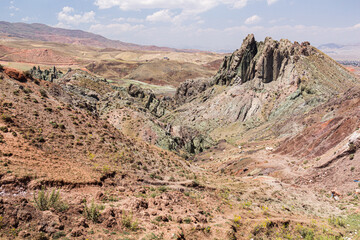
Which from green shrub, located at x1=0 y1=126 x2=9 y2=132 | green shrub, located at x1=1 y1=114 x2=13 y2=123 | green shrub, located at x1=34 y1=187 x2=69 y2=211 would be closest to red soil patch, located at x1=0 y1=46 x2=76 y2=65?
green shrub, located at x1=1 y1=114 x2=13 y2=123

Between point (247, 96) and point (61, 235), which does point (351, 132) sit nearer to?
point (61, 235)

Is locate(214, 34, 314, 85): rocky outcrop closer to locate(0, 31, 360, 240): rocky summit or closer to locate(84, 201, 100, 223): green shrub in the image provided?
locate(0, 31, 360, 240): rocky summit

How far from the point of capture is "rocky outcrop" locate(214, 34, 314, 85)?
5581 centimetres

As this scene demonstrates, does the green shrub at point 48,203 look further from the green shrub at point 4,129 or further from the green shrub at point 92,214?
the green shrub at point 4,129

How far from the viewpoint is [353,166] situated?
64.9ft

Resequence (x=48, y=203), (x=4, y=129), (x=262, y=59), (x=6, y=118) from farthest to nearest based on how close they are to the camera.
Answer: (x=262, y=59), (x=6, y=118), (x=4, y=129), (x=48, y=203)

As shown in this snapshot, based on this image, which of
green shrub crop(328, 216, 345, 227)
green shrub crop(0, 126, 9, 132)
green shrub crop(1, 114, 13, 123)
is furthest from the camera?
green shrub crop(1, 114, 13, 123)

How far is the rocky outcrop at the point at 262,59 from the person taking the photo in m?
55.8

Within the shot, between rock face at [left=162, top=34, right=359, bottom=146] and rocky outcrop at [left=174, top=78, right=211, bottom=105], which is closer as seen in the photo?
rock face at [left=162, top=34, right=359, bottom=146]

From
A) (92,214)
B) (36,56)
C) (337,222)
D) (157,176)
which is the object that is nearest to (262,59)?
(157,176)

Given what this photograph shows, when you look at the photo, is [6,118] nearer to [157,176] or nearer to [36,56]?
[157,176]

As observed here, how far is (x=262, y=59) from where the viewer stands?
186 ft

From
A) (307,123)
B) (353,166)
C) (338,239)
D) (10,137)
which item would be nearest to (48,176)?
(10,137)

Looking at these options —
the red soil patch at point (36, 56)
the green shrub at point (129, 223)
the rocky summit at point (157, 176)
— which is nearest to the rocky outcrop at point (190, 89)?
the rocky summit at point (157, 176)
